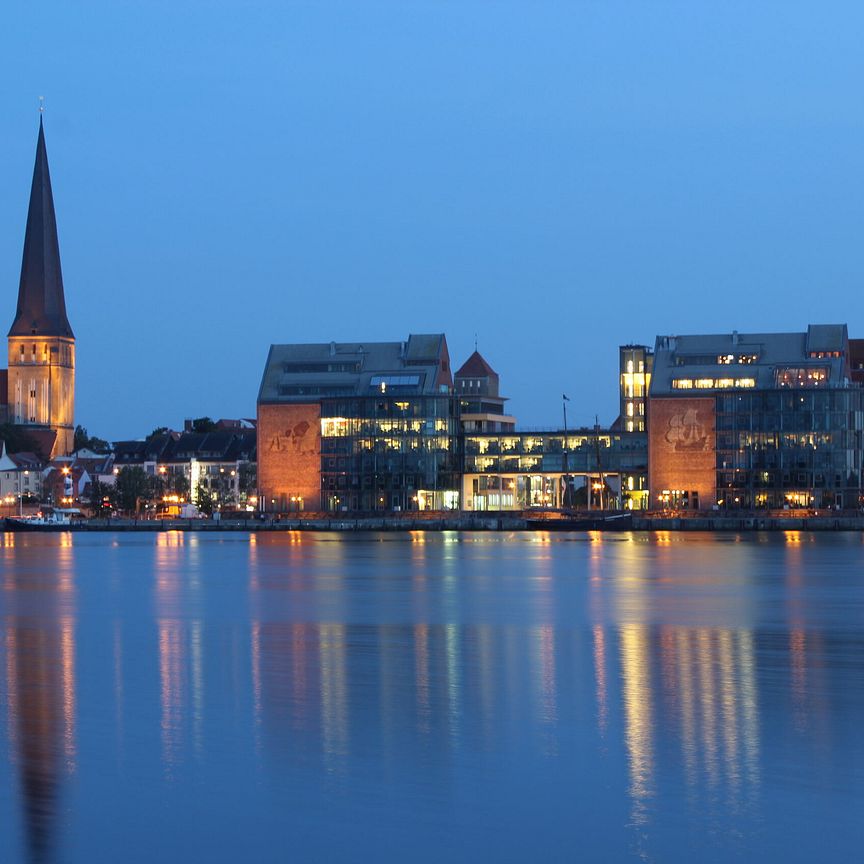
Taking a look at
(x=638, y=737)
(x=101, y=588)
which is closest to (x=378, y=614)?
(x=101, y=588)

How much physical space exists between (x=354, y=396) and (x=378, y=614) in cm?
11440

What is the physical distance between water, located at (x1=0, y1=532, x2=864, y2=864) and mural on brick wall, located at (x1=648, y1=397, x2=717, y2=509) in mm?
100533

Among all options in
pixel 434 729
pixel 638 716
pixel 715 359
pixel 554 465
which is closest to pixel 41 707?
pixel 434 729

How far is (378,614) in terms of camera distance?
5403 centimetres

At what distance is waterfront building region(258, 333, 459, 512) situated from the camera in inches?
6594

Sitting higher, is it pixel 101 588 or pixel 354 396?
pixel 354 396

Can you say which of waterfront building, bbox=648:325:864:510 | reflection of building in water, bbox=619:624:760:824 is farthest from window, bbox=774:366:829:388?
reflection of building in water, bbox=619:624:760:824

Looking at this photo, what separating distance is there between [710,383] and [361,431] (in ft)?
115

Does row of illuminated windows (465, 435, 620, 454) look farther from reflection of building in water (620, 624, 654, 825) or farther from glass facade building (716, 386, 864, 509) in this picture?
reflection of building in water (620, 624, 654, 825)

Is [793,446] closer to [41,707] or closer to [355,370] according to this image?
[355,370]

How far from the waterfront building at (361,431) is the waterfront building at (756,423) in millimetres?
21970

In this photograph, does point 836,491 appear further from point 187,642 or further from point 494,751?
point 494,751

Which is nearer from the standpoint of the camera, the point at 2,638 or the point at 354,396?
the point at 2,638

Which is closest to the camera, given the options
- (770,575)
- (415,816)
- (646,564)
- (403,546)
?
(415,816)
